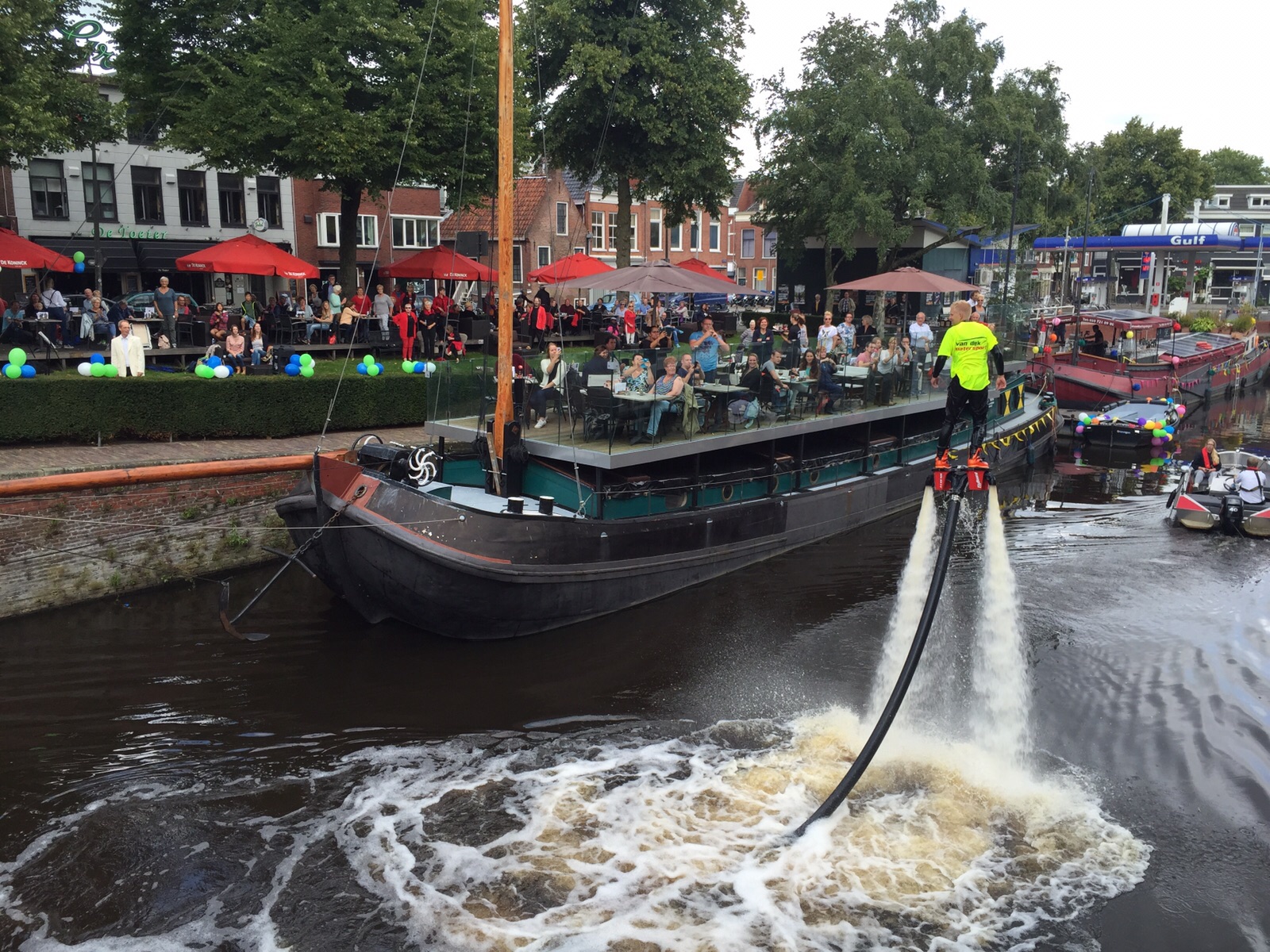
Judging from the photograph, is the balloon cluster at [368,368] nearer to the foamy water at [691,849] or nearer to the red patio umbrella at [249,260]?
the red patio umbrella at [249,260]

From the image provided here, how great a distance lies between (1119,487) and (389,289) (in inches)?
758

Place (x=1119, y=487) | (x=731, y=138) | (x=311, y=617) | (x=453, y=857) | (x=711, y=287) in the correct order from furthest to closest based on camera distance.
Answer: (x=731, y=138) → (x=1119, y=487) → (x=711, y=287) → (x=311, y=617) → (x=453, y=857)

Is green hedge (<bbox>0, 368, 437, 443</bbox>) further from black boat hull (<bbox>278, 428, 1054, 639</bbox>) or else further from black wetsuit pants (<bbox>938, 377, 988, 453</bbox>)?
black wetsuit pants (<bbox>938, 377, 988, 453</bbox>)

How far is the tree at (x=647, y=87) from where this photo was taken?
2725 cm

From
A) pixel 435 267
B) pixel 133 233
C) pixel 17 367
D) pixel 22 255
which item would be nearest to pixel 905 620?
pixel 17 367

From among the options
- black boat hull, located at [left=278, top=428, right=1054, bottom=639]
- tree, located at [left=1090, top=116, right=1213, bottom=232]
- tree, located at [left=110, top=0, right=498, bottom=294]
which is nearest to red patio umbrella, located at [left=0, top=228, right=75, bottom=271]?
tree, located at [left=110, top=0, right=498, bottom=294]

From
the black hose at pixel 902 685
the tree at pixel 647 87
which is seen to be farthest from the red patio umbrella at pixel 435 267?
the black hose at pixel 902 685

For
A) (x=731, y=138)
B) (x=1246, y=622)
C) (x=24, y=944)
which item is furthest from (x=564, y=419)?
(x=731, y=138)

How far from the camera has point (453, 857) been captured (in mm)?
8172

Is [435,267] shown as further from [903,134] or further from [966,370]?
[966,370]

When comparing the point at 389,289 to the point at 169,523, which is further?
the point at 389,289

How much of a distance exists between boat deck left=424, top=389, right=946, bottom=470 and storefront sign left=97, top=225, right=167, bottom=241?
20258 mm

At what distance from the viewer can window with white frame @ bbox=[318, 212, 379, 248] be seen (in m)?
35.6

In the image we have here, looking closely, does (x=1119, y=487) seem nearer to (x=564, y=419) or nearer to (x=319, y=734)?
(x=564, y=419)
